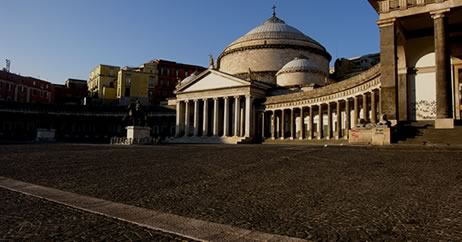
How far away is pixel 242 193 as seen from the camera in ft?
25.5

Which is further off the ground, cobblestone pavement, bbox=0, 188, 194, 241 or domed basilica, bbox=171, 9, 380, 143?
domed basilica, bbox=171, 9, 380, 143

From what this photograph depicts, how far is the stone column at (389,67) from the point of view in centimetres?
2177

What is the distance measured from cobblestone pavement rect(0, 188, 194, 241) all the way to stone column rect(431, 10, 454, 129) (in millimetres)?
19403

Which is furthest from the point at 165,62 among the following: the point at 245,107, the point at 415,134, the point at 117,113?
the point at 415,134

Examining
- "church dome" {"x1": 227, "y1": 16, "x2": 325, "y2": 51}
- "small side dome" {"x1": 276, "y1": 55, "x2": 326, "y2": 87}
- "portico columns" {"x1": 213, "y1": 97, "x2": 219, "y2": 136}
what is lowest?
"portico columns" {"x1": 213, "y1": 97, "x2": 219, "y2": 136}

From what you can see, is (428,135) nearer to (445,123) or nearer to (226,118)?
(445,123)

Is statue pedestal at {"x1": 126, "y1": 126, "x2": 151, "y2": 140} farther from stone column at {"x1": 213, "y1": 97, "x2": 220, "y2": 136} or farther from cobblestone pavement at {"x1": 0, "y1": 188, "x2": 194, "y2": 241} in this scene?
cobblestone pavement at {"x1": 0, "y1": 188, "x2": 194, "y2": 241}

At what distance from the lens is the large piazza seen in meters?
21.7

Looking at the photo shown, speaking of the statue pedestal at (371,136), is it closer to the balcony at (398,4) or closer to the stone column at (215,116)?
the balcony at (398,4)

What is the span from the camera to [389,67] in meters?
21.9

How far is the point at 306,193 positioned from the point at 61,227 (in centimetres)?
473

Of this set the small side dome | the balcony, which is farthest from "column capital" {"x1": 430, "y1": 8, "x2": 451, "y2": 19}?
the small side dome

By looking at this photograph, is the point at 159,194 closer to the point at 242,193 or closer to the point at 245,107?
the point at 242,193

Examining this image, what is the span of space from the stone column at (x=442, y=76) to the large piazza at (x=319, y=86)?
5 cm
